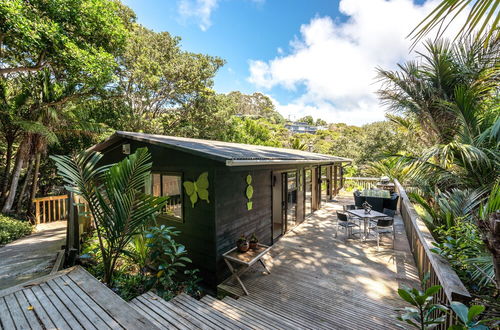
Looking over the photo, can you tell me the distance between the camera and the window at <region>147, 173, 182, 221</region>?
4281mm

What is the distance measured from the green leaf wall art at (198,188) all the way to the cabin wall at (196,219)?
8 centimetres

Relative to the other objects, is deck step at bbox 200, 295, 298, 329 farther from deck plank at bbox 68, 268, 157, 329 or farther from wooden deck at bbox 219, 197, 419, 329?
deck plank at bbox 68, 268, 157, 329

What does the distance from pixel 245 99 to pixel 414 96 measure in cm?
5578

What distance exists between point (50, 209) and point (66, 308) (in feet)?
29.4

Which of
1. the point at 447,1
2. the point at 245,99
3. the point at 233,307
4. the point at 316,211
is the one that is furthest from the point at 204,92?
the point at 245,99

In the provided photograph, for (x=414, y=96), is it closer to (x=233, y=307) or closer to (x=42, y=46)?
(x=233, y=307)

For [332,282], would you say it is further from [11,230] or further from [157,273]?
[11,230]

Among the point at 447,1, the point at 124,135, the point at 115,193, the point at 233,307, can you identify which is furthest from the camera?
the point at 124,135

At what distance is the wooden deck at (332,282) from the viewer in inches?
122

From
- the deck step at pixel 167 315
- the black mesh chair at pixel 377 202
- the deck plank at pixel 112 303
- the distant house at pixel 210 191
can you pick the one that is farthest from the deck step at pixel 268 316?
the black mesh chair at pixel 377 202

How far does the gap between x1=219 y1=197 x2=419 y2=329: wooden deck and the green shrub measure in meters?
6.76

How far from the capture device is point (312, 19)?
353 inches

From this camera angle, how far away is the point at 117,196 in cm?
278

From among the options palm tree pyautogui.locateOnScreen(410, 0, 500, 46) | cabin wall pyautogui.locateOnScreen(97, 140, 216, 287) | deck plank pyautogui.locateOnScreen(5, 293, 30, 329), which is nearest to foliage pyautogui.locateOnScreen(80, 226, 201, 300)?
cabin wall pyautogui.locateOnScreen(97, 140, 216, 287)
